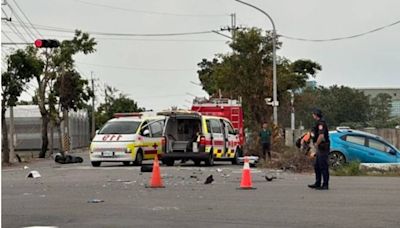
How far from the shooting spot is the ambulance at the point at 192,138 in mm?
25391

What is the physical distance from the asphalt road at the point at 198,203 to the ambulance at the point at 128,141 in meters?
7.02

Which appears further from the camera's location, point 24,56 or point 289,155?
point 24,56

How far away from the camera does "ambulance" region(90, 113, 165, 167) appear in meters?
26.1

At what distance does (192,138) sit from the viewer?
25828mm

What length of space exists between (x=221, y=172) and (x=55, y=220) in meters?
11.8

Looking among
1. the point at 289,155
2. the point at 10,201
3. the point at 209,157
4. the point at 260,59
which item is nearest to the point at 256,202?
the point at 10,201

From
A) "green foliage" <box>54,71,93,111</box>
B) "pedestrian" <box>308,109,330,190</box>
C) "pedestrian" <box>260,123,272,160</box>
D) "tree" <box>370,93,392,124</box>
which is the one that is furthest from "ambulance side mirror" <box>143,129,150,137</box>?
"tree" <box>370,93,392,124</box>

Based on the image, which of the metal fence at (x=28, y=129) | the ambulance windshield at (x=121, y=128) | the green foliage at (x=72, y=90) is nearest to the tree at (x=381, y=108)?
the green foliage at (x=72, y=90)

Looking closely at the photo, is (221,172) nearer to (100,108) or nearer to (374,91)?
(374,91)

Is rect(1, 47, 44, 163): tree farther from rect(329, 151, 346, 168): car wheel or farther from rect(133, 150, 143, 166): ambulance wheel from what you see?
rect(329, 151, 346, 168): car wheel

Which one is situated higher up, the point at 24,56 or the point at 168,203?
the point at 24,56

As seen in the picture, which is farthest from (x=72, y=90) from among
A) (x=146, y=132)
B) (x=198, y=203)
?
(x=198, y=203)

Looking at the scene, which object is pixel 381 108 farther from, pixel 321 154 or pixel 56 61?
pixel 321 154

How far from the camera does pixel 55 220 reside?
10.4 m
